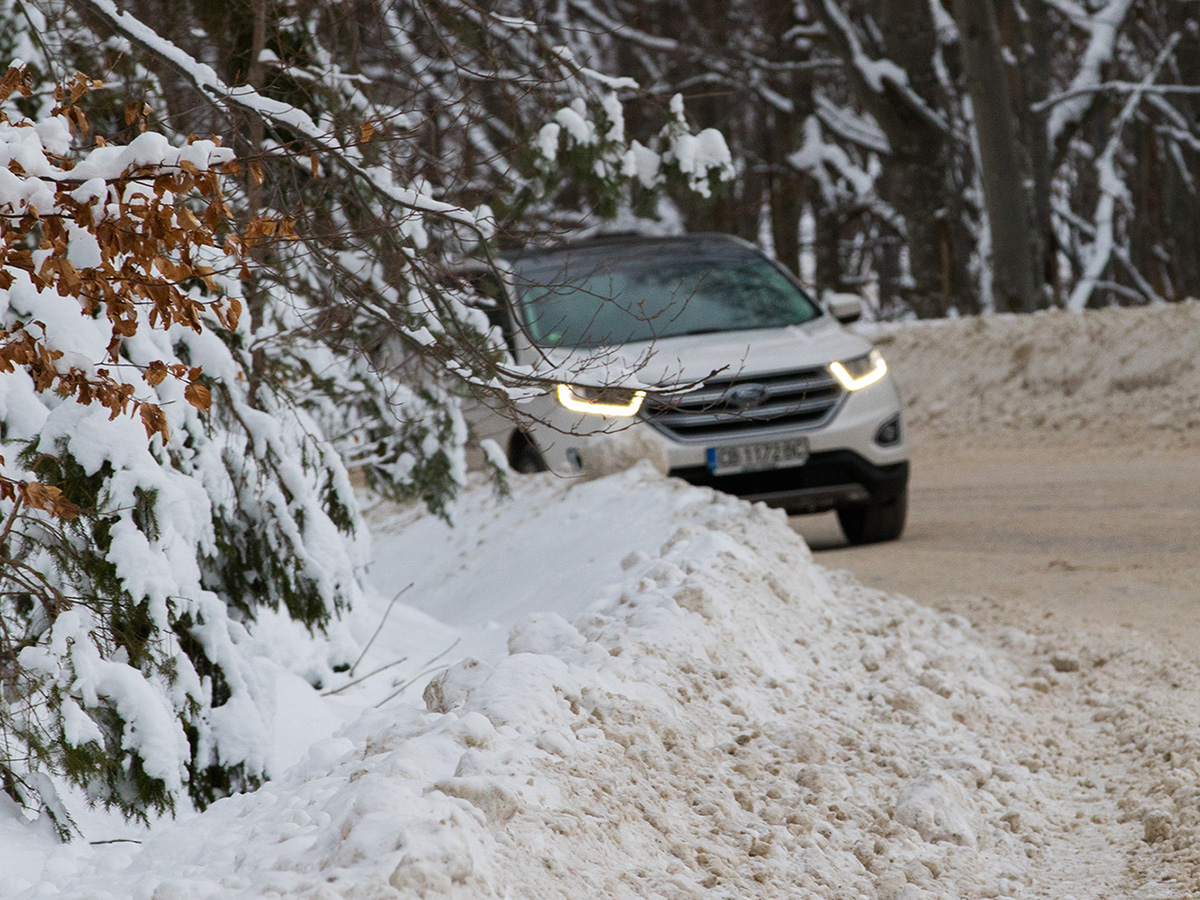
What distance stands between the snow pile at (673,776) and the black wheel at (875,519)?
3.05 metres

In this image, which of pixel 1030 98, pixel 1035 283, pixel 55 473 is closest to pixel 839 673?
pixel 55 473

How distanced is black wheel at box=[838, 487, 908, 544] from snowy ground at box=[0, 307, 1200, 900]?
2409 mm

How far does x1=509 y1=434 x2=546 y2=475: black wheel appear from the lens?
29.0 feet

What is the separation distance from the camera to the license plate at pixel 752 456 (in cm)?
827

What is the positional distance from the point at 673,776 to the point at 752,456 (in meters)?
4.87

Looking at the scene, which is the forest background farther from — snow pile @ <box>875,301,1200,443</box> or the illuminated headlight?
snow pile @ <box>875,301,1200,443</box>

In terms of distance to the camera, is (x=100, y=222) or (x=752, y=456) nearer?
(x=100, y=222)

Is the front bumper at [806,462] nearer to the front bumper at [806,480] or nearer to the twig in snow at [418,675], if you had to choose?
the front bumper at [806,480]

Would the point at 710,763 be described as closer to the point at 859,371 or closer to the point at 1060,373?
the point at 859,371

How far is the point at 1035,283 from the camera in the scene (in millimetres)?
17297

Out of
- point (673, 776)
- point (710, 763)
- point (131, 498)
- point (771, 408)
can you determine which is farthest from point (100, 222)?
point (771, 408)

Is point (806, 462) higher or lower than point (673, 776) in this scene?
lower

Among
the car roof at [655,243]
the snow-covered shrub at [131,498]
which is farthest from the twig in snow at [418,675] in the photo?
the car roof at [655,243]

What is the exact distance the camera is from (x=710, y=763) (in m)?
3.70
